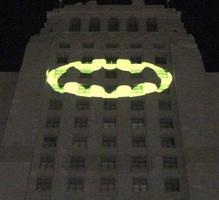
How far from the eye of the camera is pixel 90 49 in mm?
82250

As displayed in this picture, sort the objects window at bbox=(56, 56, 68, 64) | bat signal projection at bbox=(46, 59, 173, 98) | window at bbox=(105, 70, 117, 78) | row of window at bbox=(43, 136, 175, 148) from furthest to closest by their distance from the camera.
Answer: window at bbox=(56, 56, 68, 64) → window at bbox=(105, 70, 117, 78) → bat signal projection at bbox=(46, 59, 173, 98) → row of window at bbox=(43, 136, 175, 148)

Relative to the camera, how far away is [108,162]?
63.9m

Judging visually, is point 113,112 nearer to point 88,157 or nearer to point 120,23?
point 88,157

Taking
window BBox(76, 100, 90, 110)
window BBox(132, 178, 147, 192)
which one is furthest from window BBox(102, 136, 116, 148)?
window BBox(76, 100, 90, 110)

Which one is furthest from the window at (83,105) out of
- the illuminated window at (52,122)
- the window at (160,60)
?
the window at (160,60)

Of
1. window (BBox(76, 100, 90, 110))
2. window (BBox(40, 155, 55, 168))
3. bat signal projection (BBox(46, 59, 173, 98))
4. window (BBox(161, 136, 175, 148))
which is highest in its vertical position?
bat signal projection (BBox(46, 59, 173, 98))

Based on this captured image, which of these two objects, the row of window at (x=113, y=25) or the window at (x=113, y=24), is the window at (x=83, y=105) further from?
the window at (x=113, y=24)

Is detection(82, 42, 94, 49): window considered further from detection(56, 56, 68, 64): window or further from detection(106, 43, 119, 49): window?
detection(56, 56, 68, 64): window

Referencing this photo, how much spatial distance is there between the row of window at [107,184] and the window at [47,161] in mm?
2014

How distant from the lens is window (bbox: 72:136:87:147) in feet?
216

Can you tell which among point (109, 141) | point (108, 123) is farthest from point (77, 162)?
point (108, 123)

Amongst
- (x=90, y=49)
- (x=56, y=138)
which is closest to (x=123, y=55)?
(x=90, y=49)

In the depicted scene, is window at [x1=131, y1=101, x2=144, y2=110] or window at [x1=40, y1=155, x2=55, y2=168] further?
window at [x1=131, y1=101, x2=144, y2=110]

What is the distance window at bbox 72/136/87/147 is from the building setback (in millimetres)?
100
